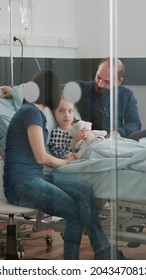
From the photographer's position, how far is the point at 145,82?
330 cm

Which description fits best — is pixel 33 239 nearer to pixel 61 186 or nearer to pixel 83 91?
pixel 61 186

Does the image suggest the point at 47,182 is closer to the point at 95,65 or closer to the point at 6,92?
the point at 6,92

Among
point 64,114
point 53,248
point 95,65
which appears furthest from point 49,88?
point 53,248

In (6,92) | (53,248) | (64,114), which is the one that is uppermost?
(6,92)

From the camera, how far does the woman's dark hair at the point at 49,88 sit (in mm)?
3500

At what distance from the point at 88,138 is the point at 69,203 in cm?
35

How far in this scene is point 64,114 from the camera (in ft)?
11.4

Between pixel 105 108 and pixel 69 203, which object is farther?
pixel 69 203

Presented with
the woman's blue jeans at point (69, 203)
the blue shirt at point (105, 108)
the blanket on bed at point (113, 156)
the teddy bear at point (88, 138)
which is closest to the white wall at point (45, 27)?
the blue shirt at point (105, 108)

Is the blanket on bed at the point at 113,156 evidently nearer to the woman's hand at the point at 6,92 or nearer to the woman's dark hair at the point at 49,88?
the woman's dark hair at the point at 49,88

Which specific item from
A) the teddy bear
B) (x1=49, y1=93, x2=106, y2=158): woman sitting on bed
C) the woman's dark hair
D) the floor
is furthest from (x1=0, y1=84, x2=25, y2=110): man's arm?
the floor

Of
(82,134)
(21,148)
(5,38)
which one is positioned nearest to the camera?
(82,134)

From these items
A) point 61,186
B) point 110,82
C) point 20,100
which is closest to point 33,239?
point 61,186

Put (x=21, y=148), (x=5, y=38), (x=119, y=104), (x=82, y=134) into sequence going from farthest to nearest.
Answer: (x=5, y=38)
(x=21, y=148)
(x=82, y=134)
(x=119, y=104)
